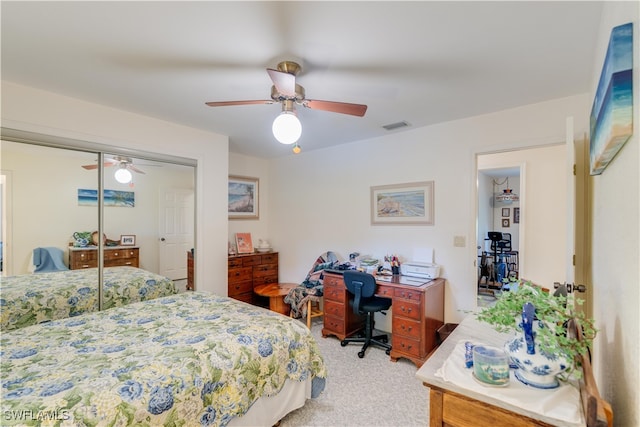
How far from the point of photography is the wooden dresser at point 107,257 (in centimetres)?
271

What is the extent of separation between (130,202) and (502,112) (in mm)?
3920

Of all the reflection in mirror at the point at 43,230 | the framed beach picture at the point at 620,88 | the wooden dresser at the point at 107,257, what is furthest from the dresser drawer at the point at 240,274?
the framed beach picture at the point at 620,88

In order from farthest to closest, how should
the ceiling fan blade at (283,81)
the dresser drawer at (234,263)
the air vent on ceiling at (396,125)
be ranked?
1. the dresser drawer at (234,263)
2. the air vent on ceiling at (396,125)
3. the ceiling fan blade at (283,81)

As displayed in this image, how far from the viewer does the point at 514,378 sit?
1.04 meters

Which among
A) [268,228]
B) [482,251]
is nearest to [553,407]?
[268,228]

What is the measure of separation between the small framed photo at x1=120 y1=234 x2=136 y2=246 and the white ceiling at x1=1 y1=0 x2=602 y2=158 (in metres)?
1.32

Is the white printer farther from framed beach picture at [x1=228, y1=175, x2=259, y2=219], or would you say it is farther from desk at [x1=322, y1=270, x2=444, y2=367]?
framed beach picture at [x1=228, y1=175, x2=259, y2=219]

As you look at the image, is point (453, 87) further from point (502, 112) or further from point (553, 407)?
point (553, 407)

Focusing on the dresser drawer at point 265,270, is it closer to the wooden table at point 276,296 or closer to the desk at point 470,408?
the wooden table at point 276,296

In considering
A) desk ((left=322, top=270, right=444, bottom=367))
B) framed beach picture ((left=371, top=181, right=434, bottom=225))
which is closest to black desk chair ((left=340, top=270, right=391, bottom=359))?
desk ((left=322, top=270, right=444, bottom=367))

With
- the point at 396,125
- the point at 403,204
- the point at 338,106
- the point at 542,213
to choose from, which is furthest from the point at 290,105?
the point at 542,213

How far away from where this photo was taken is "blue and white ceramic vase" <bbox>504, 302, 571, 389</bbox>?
96 cm

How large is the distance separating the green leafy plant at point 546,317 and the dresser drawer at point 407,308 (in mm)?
1736

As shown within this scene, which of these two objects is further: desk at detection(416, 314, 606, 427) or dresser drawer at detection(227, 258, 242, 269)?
dresser drawer at detection(227, 258, 242, 269)
